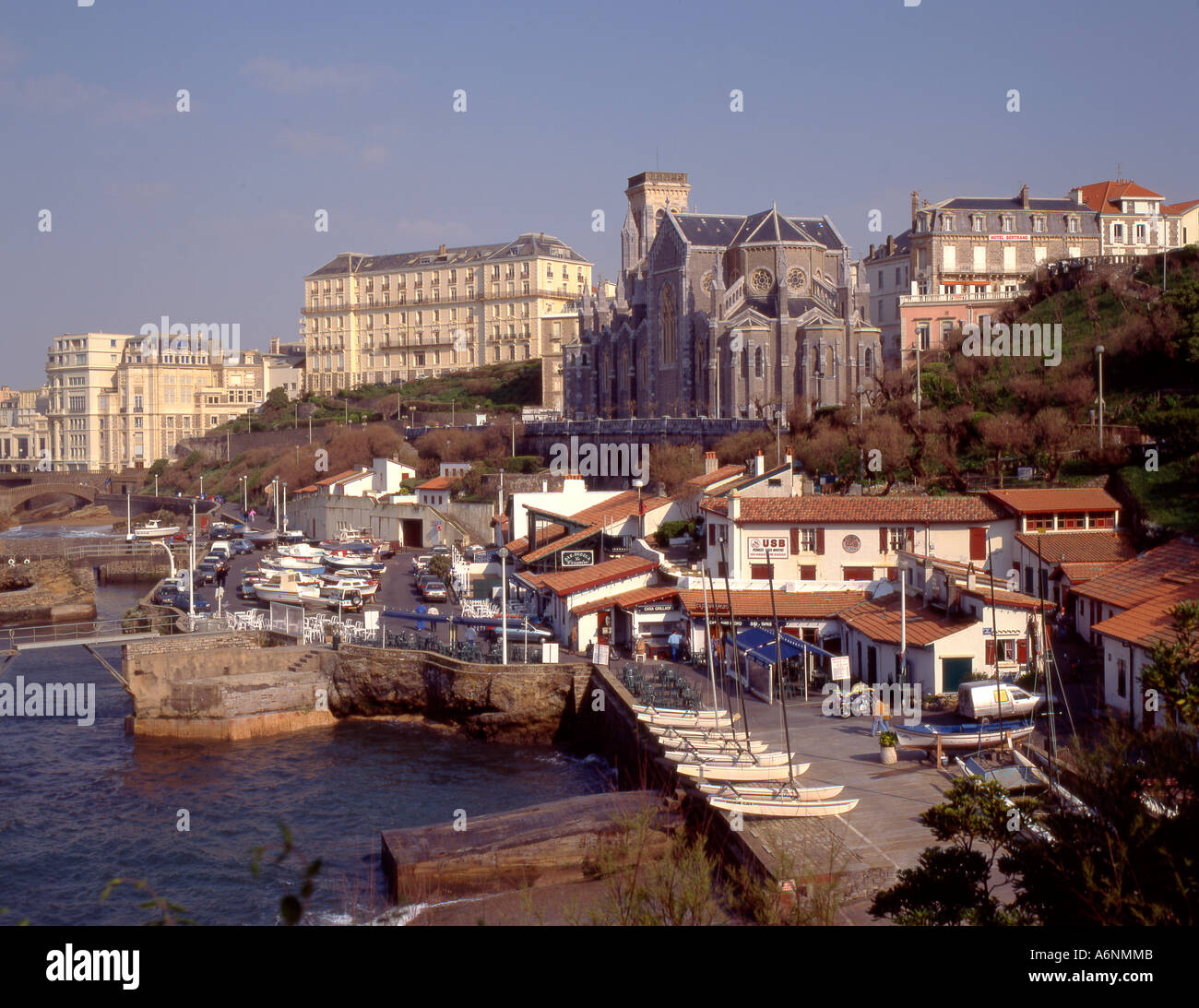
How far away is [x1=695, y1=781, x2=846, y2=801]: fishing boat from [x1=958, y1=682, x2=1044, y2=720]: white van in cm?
395

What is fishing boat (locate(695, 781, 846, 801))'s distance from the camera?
18.0 m

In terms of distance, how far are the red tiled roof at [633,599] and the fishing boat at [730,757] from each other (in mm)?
10705

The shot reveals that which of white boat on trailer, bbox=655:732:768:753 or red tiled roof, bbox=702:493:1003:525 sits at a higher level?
red tiled roof, bbox=702:493:1003:525

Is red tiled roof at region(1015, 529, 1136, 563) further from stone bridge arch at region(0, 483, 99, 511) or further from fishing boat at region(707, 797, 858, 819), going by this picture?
stone bridge arch at region(0, 483, 99, 511)

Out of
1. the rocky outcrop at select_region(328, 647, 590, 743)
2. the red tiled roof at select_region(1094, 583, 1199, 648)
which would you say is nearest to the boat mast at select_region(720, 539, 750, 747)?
the rocky outcrop at select_region(328, 647, 590, 743)

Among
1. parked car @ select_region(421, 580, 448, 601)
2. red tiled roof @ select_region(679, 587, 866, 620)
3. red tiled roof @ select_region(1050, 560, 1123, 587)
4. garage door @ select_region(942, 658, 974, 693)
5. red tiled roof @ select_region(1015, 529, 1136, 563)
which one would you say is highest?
red tiled roof @ select_region(1015, 529, 1136, 563)

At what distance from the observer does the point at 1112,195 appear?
74.2 m

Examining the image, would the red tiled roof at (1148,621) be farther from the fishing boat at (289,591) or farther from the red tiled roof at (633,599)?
the fishing boat at (289,591)

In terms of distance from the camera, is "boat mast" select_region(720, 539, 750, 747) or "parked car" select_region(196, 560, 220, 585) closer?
"boat mast" select_region(720, 539, 750, 747)

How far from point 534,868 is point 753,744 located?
186 inches

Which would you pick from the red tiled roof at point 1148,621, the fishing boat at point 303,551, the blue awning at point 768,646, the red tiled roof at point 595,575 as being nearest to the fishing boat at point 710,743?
the blue awning at point 768,646

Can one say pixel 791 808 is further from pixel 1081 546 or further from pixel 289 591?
pixel 289 591
